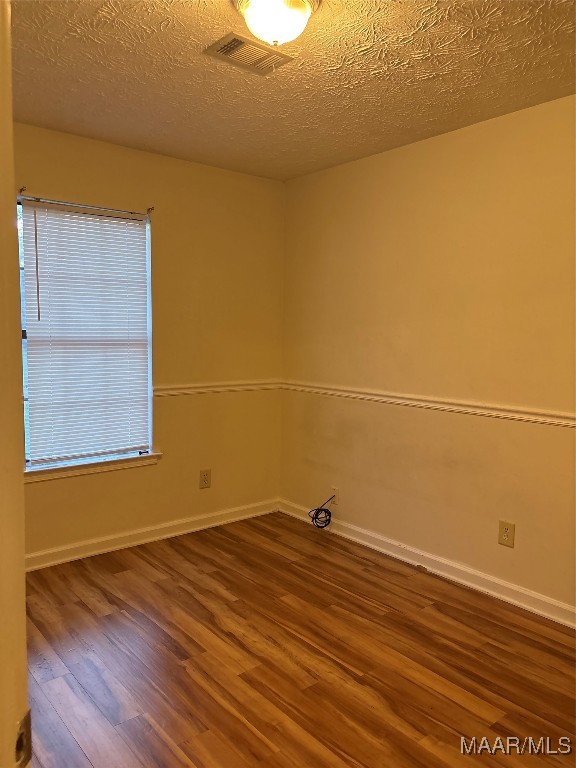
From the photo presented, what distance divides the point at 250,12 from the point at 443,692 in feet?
8.12

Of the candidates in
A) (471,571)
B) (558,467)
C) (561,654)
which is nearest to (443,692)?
(561,654)

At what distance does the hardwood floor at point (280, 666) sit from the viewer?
6.00 ft

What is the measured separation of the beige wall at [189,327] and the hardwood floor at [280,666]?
0.39m

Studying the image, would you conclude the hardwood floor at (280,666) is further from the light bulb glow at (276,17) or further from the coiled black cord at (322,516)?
the light bulb glow at (276,17)

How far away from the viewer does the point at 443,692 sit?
2.10 meters

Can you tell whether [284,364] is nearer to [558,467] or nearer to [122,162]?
[122,162]

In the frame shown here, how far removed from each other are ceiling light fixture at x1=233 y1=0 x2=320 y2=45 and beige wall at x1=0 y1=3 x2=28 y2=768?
1500 mm

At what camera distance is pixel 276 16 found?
175cm

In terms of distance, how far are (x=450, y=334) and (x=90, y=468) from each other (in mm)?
2201

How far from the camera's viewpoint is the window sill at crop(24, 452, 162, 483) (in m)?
3.08

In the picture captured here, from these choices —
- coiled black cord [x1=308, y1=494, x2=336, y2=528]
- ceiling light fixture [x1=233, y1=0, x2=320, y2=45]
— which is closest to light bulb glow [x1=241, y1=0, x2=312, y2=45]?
ceiling light fixture [x1=233, y1=0, x2=320, y2=45]

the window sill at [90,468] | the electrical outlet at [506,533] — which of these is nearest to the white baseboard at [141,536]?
the window sill at [90,468]

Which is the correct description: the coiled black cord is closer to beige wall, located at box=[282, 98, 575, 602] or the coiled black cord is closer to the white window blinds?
beige wall, located at box=[282, 98, 575, 602]

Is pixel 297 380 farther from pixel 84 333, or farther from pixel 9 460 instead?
pixel 9 460
